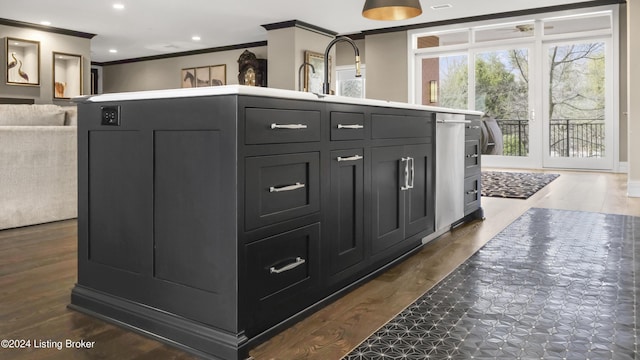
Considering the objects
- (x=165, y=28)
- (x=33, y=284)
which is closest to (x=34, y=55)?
(x=165, y=28)

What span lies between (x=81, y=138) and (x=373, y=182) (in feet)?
4.09

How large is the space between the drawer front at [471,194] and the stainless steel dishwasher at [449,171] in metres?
0.12

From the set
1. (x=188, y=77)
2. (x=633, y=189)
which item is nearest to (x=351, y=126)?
(x=633, y=189)

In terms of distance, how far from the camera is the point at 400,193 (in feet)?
8.30

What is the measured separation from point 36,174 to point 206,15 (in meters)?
5.41

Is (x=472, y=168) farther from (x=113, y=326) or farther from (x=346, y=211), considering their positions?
(x=113, y=326)

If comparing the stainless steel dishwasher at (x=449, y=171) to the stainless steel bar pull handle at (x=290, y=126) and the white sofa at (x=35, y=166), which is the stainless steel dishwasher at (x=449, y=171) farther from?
the white sofa at (x=35, y=166)

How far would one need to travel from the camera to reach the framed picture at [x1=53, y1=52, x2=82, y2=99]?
926 centimetres

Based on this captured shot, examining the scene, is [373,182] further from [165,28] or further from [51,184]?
[165,28]

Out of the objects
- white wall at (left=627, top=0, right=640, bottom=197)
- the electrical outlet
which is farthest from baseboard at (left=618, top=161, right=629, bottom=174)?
the electrical outlet

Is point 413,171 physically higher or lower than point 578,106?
lower

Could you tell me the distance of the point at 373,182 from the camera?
228 cm

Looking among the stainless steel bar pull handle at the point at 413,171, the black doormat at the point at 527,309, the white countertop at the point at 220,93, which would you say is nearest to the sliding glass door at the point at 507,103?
the black doormat at the point at 527,309

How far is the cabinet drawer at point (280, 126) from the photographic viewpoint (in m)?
1.52
